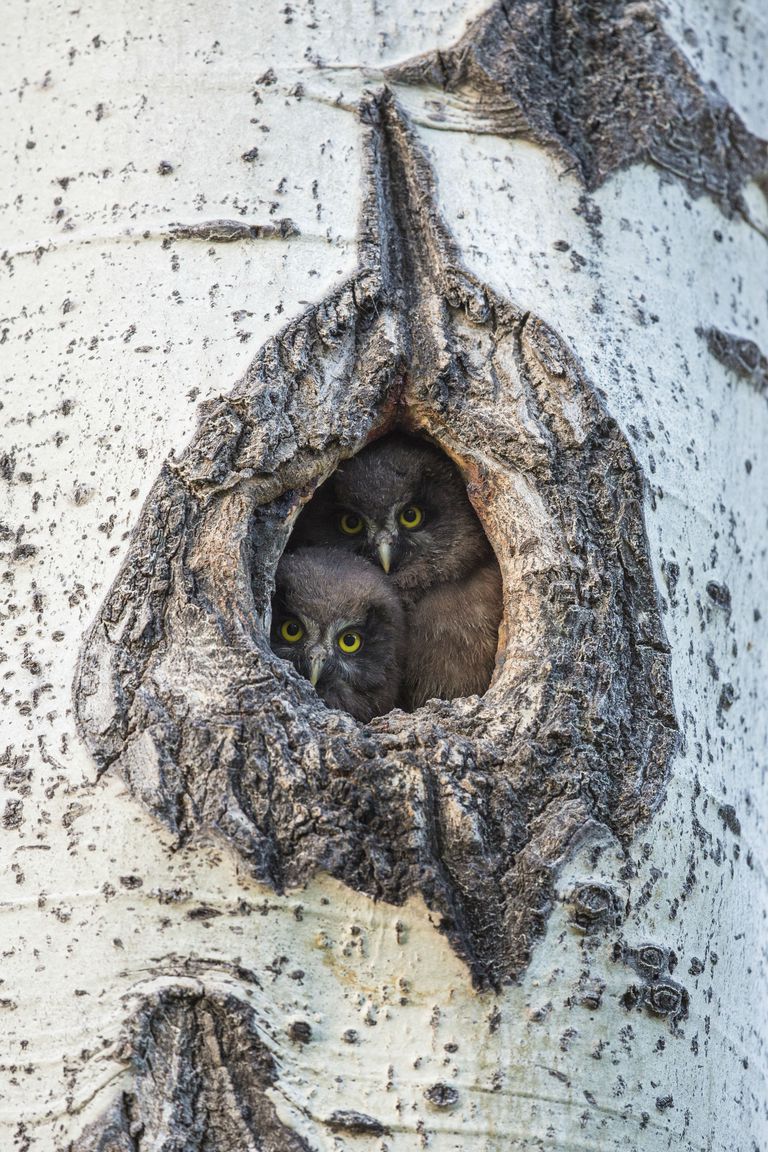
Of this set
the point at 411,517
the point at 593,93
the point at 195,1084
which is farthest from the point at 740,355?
the point at 195,1084

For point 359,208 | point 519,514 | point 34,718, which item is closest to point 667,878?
point 519,514

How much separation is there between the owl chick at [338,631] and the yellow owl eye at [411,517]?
197 mm

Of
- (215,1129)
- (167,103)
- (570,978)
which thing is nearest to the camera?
(215,1129)

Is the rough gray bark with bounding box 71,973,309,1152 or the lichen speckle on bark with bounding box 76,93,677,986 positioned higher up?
the lichen speckle on bark with bounding box 76,93,677,986

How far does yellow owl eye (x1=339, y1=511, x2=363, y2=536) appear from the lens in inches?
155

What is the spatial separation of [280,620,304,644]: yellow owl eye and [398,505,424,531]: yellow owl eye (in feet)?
1.64

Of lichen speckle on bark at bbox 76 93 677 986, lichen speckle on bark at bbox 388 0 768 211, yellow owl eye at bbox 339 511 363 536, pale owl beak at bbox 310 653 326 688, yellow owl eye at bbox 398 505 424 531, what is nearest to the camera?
lichen speckle on bark at bbox 76 93 677 986

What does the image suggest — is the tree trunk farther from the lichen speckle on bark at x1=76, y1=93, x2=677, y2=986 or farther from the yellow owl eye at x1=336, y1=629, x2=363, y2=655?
the yellow owl eye at x1=336, y1=629, x2=363, y2=655

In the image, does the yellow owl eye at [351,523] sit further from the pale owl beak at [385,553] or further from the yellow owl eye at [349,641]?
the yellow owl eye at [349,641]

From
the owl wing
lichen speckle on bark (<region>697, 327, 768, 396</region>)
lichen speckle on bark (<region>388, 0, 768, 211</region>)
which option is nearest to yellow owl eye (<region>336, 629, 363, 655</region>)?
the owl wing

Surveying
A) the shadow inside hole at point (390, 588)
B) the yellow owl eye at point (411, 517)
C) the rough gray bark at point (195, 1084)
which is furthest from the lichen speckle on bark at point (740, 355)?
the rough gray bark at point (195, 1084)

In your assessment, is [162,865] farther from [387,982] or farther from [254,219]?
[254,219]

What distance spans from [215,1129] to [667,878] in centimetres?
96

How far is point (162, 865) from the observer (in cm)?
217
